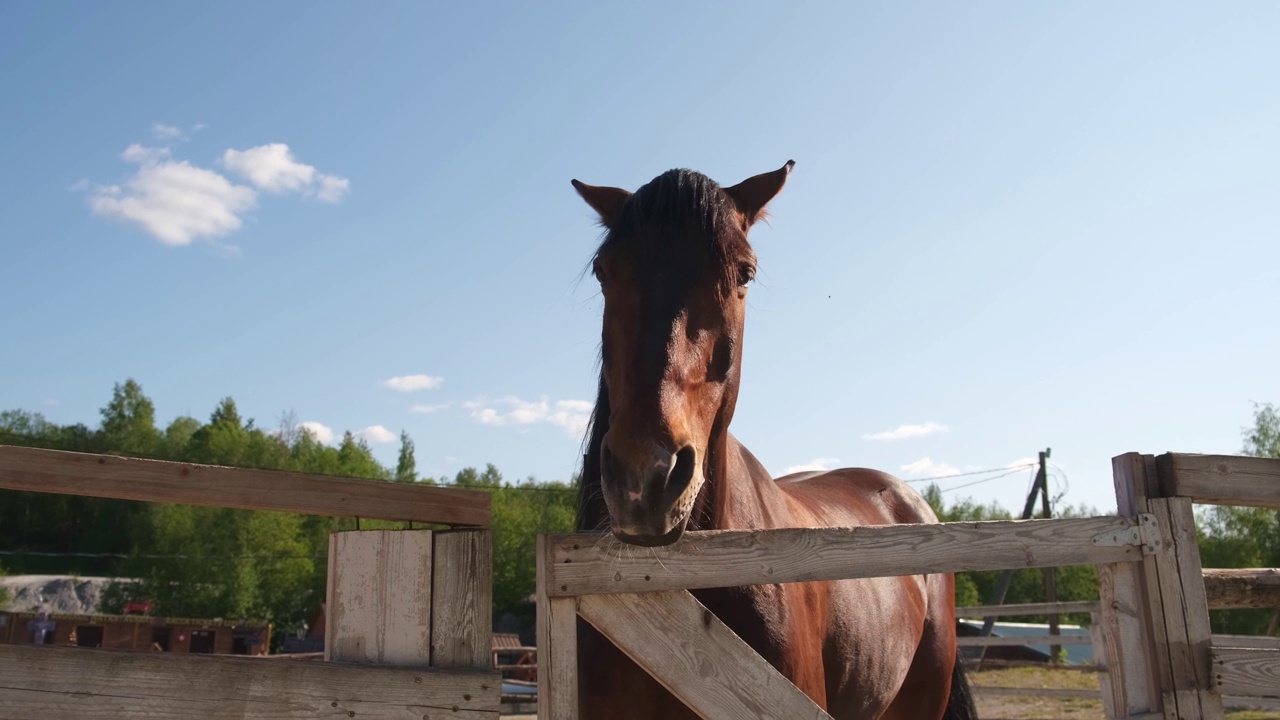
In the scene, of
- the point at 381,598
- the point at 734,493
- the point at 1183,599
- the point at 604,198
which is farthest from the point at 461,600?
the point at 1183,599

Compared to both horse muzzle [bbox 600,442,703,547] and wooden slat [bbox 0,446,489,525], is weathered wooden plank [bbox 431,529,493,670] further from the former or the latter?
horse muzzle [bbox 600,442,703,547]

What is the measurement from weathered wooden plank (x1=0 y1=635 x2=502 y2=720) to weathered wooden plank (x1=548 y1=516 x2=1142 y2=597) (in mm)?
358

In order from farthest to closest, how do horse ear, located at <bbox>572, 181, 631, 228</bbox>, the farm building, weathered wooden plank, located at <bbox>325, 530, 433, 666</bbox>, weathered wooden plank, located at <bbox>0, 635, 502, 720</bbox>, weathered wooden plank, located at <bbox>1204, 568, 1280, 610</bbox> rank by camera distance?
the farm building → weathered wooden plank, located at <bbox>1204, 568, 1280, 610</bbox> → horse ear, located at <bbox>572, 181, 631, 228</bbox> → weathered wooden plank, located at <bbox>325, 530, 433, 666</bbox> → weathered wooden plank, located at <bbox>0, 635, 502, 720</bbox>

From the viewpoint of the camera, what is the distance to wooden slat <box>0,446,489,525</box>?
1.63 meters

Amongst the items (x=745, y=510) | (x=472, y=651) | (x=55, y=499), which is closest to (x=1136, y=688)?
(x=745, y=510)

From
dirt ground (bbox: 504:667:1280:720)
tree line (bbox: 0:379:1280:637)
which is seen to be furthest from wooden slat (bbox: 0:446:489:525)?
tree line (bbox: 0:379:1280:637)

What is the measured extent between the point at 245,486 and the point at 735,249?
5.10 feet

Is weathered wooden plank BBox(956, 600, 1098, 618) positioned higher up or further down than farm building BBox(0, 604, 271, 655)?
higher up

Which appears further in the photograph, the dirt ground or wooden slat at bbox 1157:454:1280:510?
the dirt ground

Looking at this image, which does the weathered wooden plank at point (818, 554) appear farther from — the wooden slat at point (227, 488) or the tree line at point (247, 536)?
the tree line at point (247, 536)

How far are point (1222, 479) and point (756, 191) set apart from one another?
1.76 m

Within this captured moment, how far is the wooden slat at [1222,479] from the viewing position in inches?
105

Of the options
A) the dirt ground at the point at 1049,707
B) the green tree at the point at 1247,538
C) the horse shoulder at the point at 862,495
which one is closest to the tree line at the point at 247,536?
the green tree at the point at 1247,538

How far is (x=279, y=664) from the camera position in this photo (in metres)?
1.60
